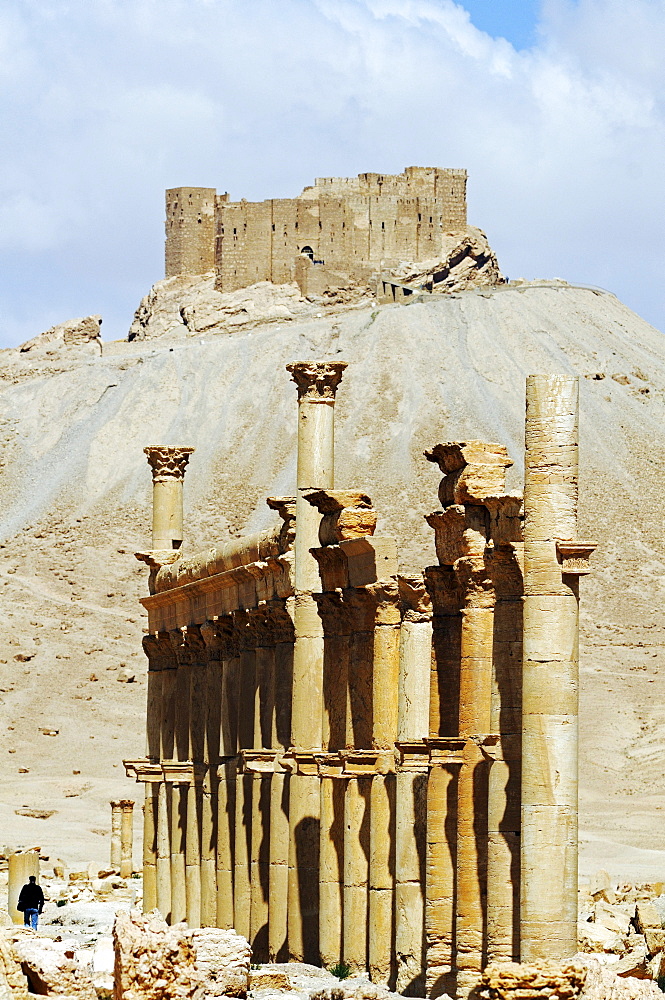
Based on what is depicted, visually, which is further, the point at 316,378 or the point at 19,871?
the point at 19,871

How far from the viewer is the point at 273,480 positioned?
8069 cm

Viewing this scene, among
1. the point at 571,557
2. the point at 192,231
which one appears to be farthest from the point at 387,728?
the point at 192,231

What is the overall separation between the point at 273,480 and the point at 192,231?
114 ft

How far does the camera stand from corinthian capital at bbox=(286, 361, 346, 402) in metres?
25.9

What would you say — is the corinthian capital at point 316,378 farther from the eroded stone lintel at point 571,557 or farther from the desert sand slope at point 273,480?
the desert sand slope at point 273,480

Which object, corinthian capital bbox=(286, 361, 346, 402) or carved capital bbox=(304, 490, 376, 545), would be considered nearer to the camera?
carved capital bbox=(304, 490, 376, 545)

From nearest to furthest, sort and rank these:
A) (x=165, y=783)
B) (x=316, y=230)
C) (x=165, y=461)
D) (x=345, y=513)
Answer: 1. (x=345, y=513)
2. (x=165, y=783)
3. (x=165, y=461)
4. (x=316, y=230)

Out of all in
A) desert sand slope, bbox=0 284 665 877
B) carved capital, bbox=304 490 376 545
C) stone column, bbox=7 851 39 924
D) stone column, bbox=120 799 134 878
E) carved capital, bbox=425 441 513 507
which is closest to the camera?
carved capital, bbox=425 441 513 507

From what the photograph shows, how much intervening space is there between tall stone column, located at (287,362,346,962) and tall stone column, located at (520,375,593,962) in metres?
7.27

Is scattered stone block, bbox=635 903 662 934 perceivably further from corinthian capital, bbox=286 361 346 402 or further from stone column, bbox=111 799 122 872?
stone column, bbox=111 799 122 872

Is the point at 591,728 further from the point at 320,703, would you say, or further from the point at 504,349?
the point at 504,349

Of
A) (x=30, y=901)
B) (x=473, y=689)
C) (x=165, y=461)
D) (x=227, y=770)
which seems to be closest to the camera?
(x=473, y=689)

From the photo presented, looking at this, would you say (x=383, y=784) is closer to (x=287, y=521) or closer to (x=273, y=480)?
(x=287, y=521)

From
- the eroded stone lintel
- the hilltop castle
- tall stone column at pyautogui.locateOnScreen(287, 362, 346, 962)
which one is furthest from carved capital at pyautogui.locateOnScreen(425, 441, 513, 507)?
the hilltop castle
